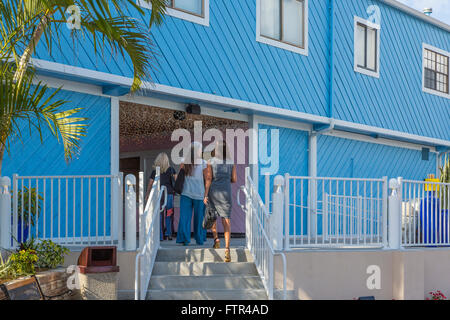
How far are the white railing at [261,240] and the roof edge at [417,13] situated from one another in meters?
7.92

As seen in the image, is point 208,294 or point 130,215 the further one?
point 130,215

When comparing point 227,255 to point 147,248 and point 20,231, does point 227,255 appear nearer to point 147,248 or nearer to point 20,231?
point 147,248

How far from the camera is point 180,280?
25.7 feet

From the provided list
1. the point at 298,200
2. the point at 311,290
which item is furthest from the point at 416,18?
the point at 311,290

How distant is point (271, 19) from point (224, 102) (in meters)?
2.35

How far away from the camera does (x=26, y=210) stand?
7.94m

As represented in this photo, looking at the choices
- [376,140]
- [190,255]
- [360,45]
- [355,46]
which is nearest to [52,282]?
[190,255]

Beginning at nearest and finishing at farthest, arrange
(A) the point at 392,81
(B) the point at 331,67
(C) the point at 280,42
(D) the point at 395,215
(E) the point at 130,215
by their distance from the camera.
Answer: (E) the point at 130,215 < (D) the point at 395,215 < (C) the point at 280,42 < (B) the point at 331,67 < (A) the point at 392,81

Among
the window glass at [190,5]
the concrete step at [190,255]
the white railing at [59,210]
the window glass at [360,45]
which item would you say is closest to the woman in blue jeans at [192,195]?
the concrete step at [190,255]

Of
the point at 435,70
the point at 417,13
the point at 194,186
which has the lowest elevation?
the point at 194,186

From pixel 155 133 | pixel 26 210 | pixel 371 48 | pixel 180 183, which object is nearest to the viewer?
pixel 26 210
